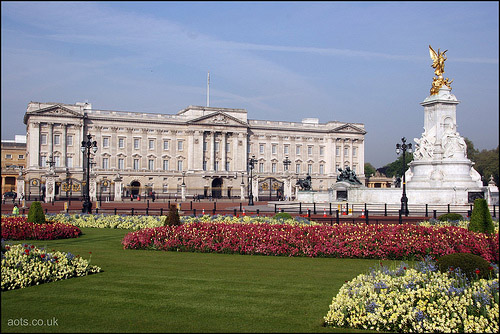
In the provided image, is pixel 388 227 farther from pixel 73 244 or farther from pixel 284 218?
pixel 73 244

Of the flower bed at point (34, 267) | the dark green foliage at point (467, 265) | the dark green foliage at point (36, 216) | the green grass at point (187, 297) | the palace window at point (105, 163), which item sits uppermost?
the palace window at point (105, 163)

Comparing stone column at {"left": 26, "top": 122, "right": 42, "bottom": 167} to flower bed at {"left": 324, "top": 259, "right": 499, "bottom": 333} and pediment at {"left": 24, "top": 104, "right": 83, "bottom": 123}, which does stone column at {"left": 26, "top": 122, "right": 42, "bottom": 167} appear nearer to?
pediment at {"left": 24, "top": 104, "right": 83, "bottom": 123}

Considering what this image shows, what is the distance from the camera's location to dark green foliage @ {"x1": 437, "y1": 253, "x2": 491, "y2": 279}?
10.2m

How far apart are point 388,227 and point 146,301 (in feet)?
35.4

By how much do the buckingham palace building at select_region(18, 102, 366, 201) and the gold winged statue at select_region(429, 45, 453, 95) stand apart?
41424 mm

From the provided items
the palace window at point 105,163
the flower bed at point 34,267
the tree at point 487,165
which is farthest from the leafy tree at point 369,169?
the flower bed at point 34,267

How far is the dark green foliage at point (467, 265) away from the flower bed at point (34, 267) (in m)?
Result: 8.17

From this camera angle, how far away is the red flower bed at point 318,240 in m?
16.7

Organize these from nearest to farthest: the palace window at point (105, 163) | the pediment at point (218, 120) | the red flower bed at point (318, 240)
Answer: the red flower bed at point (318, 240) → the palace window at point (105, 163) → the pediment at point (218, 120)

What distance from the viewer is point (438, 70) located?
4344cm

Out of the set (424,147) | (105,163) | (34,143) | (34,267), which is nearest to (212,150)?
(105,163)

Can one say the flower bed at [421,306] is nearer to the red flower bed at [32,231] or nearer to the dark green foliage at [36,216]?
the red flower bed at [32,231]

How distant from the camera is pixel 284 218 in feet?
88.9

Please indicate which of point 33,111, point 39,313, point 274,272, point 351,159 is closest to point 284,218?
point 274,272
